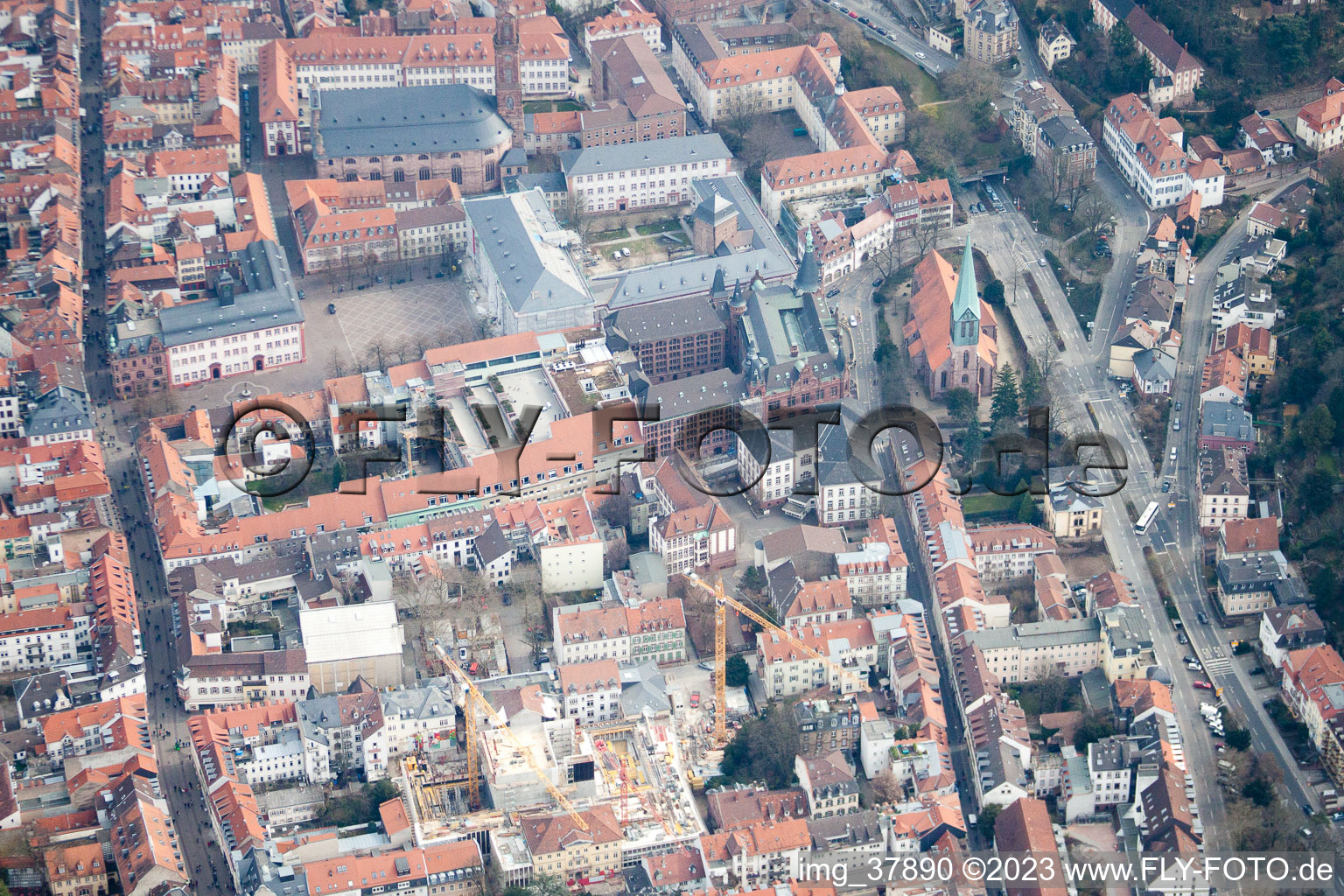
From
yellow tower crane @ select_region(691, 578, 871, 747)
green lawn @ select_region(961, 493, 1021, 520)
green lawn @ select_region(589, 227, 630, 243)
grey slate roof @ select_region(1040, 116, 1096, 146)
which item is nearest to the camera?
yellow tower crane @ select_region(691, 578, 871, 747)

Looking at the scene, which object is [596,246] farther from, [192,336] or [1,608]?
[1,608]

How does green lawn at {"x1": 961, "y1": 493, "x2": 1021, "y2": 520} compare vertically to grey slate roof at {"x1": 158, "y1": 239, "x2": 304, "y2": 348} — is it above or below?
below

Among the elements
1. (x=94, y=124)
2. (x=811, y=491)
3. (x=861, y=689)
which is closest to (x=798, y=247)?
(x=811, y=491)

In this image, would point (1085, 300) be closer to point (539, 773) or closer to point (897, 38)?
point (897, 38)

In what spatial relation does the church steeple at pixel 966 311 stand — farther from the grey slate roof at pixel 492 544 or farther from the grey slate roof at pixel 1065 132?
the grey slate roof at pixel 492 544

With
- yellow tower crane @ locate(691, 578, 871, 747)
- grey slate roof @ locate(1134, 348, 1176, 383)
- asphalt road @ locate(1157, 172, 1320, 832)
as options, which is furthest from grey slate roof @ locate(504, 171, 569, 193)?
asphalt road @ locate(1157, 172, 1320, 832)

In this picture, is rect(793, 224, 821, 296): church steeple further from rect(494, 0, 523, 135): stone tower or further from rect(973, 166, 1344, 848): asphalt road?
rect(494, 0, 523, 135): stone tower
